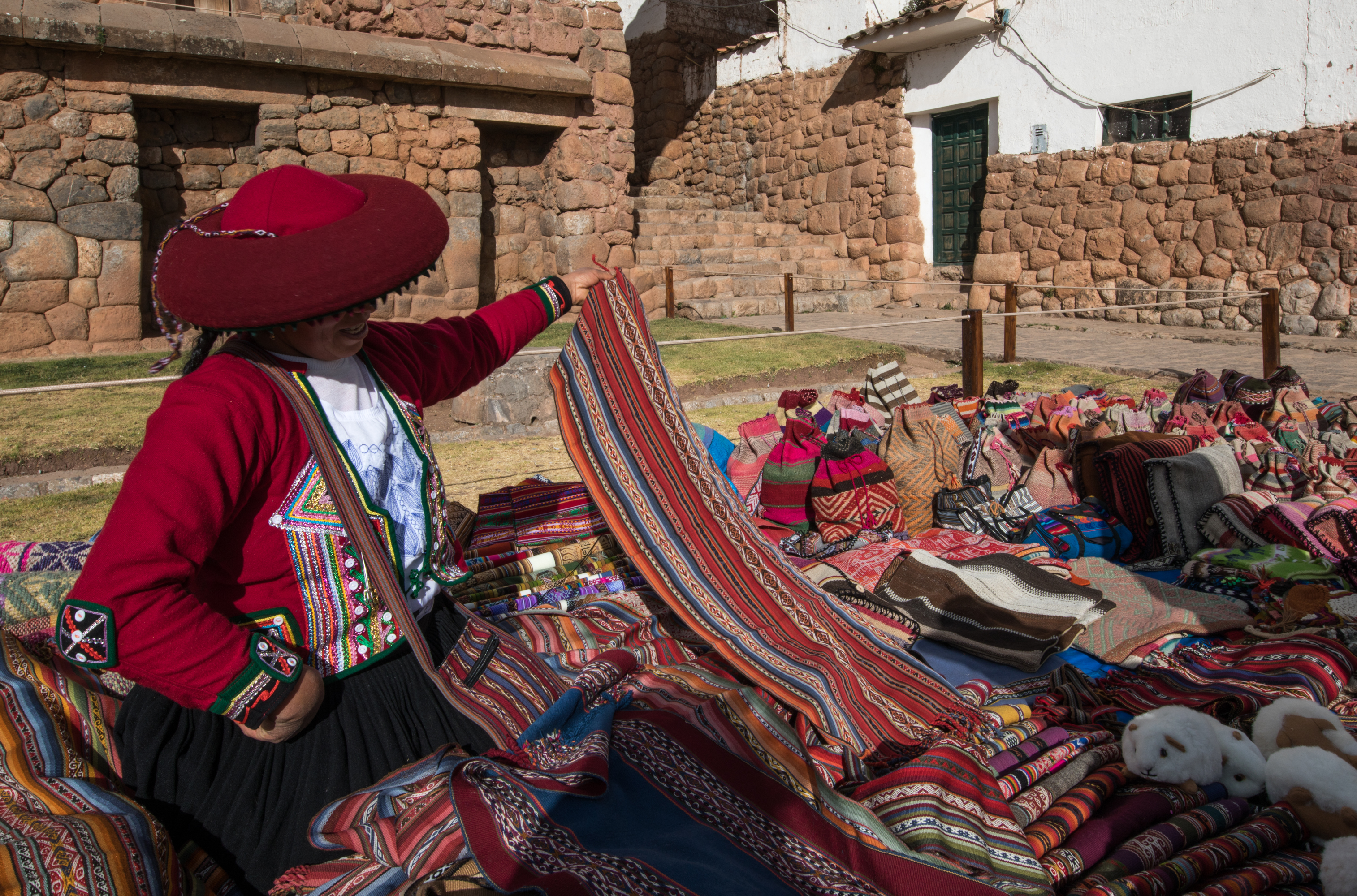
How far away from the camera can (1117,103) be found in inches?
443

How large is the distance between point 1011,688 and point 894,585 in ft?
2.06

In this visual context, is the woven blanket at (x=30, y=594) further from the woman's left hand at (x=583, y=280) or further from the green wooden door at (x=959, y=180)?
the green wooden door at (x=959, y=180)

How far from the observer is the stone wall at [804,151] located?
14094 mm

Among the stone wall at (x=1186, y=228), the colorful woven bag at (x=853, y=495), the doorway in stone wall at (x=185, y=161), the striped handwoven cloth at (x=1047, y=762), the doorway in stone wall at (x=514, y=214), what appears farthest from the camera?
the doorway in stone wall at (x=514, y=214)

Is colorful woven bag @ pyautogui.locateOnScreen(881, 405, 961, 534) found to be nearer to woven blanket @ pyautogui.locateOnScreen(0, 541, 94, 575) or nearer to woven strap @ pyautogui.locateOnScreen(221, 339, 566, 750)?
woven strap @ pyautogui.locateOnScreen(221, 339, 566, 750)

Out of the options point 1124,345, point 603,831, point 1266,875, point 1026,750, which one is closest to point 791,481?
point 1026,750

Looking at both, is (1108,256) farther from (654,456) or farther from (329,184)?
(329,184)

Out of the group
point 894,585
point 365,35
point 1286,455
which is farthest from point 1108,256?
point 894,585

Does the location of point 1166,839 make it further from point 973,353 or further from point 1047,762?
point 973,353

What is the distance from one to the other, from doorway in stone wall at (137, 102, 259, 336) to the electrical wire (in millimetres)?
9720

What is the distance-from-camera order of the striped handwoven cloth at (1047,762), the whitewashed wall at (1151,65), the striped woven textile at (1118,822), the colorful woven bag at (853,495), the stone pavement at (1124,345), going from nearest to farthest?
the striped woven textile at (1118,822) → the striped handwoven cloth at (1047,762) → the colorful woven bag at (853,495) → the stone pavement at (1124,345) → the whitewashed wall at (1151,65)

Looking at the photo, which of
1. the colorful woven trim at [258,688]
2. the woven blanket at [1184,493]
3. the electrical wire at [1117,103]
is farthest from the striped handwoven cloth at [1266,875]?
the electrical wire at [1117,103]

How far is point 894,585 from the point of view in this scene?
316 cm

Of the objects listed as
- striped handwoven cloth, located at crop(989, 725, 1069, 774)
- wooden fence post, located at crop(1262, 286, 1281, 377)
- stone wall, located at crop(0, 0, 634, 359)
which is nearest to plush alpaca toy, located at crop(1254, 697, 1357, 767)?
striped handwoven cloth, located at crop(989, 725, 1069, 774)
